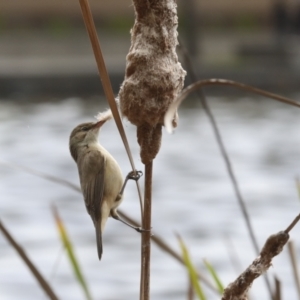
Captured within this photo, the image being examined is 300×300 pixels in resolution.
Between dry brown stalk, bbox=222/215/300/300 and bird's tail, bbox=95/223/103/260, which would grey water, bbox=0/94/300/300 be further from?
dry brown stalk, bbox=222/215/300/300

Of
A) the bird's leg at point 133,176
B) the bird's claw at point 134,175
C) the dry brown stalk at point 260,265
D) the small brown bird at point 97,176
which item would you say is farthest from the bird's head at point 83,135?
the dry brown stalk at point 260,265

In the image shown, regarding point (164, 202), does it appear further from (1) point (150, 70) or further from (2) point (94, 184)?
(1) point (150, 70)

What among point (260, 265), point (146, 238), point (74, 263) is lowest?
point (260, 265)

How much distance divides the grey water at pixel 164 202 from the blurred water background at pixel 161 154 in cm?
2

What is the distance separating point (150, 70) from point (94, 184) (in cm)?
95

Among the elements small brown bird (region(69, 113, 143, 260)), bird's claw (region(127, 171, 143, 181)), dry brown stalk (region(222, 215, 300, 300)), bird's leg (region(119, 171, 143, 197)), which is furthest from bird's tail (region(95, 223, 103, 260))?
dry brown stalk (region(222, 215, 300, 300))

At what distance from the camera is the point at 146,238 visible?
114cm

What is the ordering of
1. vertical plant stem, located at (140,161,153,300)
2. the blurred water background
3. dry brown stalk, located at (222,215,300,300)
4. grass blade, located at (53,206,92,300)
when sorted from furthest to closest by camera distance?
the blurred water background → grass blade, located at (53,206,92,300) → vertical plant stem, located at (140,161,153,300) → dry brown stalk, located at (222,215,300,300)

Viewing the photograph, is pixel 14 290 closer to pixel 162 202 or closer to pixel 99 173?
pixel 162 202

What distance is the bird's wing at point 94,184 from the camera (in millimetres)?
1961

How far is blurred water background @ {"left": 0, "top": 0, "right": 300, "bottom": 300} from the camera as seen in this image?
17.3 ft

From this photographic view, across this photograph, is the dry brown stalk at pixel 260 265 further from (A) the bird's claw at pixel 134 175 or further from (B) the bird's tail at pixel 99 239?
(B) the bird's tail at pixel 99 239

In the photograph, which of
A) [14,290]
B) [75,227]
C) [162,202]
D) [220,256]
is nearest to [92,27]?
[14,290]

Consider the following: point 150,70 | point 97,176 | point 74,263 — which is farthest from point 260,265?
point 97,176
